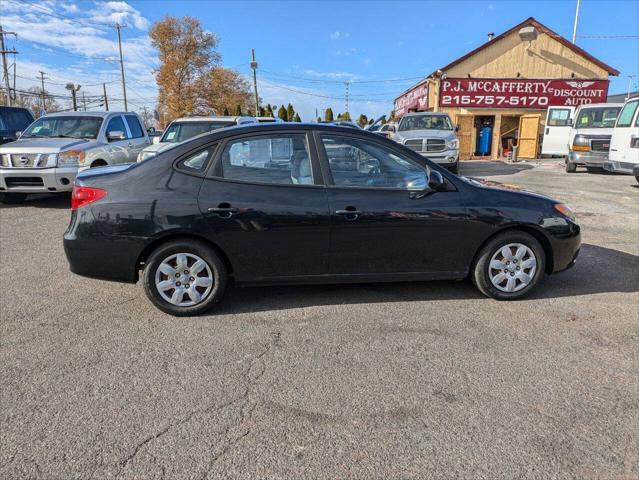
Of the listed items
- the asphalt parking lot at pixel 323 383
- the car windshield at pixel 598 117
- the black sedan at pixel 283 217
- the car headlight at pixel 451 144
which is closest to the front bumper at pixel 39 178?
the asphalt parking lot at pixel 323 383

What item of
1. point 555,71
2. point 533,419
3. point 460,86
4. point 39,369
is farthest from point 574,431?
point 555,71

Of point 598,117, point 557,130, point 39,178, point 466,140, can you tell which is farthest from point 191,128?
point 557,130

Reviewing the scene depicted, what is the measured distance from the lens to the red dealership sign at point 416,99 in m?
25.4

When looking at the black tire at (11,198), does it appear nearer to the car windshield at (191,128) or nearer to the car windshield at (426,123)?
the car windshield at (191,128)

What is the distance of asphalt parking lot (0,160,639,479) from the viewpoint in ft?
7.23

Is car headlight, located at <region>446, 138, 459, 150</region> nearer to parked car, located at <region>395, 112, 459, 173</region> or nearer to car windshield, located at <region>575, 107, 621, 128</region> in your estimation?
parked car, located at <region>395, 112, 459, 173</region>

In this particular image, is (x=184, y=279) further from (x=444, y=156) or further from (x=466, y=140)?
(x=466, y=140)

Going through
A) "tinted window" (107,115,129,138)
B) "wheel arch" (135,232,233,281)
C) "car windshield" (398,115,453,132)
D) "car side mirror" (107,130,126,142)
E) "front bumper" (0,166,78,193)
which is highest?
"car windshield" (398,115,453,132)

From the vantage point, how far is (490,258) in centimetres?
407

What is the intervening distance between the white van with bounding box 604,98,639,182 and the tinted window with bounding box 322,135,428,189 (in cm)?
927

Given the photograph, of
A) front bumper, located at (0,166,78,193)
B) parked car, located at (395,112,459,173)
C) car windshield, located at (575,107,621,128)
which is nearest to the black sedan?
front bumper, located at (0,166,78,193)

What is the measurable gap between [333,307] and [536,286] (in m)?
2.18

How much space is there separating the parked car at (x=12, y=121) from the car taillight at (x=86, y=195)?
8941 mm

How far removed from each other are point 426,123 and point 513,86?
36.9 ft
